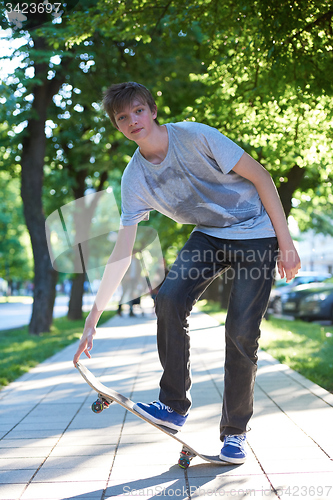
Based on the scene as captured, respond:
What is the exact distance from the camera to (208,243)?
10.0 ft

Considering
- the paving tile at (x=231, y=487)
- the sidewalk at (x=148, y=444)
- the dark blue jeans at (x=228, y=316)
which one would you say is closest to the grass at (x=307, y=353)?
the sidewalk at (x=148, y=444)

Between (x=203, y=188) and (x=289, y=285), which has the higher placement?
(x=203, y=188)

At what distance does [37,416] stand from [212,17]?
4.72 m

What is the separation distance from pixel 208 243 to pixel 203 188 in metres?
0.31

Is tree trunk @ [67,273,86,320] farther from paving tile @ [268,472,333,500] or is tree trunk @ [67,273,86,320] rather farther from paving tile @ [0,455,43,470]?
paving tile @ [268,472,333,500]

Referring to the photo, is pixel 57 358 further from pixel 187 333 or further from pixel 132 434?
Answer: pixel 187 333

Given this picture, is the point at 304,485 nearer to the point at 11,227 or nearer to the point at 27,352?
the point at 27,352

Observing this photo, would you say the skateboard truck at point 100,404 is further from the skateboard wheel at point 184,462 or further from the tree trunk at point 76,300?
the tree trunk at point 76,300

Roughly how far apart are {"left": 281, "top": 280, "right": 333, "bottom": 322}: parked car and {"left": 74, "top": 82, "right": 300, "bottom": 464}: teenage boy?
11.2 meters

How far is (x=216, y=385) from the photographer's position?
5.59 metres

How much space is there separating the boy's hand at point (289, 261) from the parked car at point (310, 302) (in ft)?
36.4

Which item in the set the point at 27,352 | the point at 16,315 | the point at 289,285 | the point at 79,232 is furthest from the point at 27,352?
the point at 16,315

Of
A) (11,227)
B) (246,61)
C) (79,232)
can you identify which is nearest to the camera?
(246,61)

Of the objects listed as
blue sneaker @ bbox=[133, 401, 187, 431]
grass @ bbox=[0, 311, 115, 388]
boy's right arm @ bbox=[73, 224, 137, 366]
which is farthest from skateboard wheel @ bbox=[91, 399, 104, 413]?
grass @ bbox=[0, 311, 115, 388]
